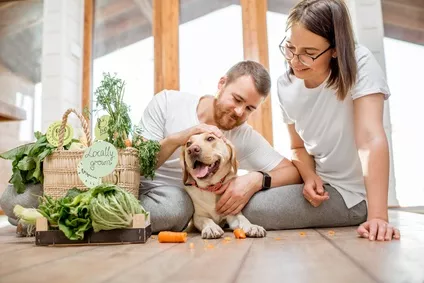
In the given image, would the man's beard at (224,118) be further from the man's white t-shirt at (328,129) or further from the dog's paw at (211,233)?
the dog's paw at (211,233)

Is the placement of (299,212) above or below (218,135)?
below

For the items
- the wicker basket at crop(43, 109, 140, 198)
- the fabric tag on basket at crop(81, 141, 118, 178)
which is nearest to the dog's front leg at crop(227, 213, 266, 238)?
the wicker basket at crop(43, 109, 140, 198)

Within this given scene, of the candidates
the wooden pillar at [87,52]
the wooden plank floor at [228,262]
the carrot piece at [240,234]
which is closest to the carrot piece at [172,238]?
the wooden plank floor at [228,262]

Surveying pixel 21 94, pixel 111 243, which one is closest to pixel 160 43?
pixel 21 94

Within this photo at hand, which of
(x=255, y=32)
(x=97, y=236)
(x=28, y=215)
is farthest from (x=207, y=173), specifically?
(x=255, y=32)

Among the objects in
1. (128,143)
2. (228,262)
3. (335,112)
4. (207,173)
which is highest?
(335,112)

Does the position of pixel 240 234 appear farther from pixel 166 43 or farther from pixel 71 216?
pixel 166 43

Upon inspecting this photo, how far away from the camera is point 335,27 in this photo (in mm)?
1382

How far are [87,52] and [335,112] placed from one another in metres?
2.87

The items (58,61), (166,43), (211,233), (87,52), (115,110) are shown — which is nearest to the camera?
(211,233)

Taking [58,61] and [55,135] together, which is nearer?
[55,135]

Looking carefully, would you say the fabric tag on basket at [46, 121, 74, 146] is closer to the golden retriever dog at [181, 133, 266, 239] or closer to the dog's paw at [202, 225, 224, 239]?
the golden retriever dog at [181, 133, 266, 239]

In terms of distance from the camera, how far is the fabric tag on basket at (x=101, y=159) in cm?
140

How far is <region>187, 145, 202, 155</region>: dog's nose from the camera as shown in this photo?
61.4 inches
